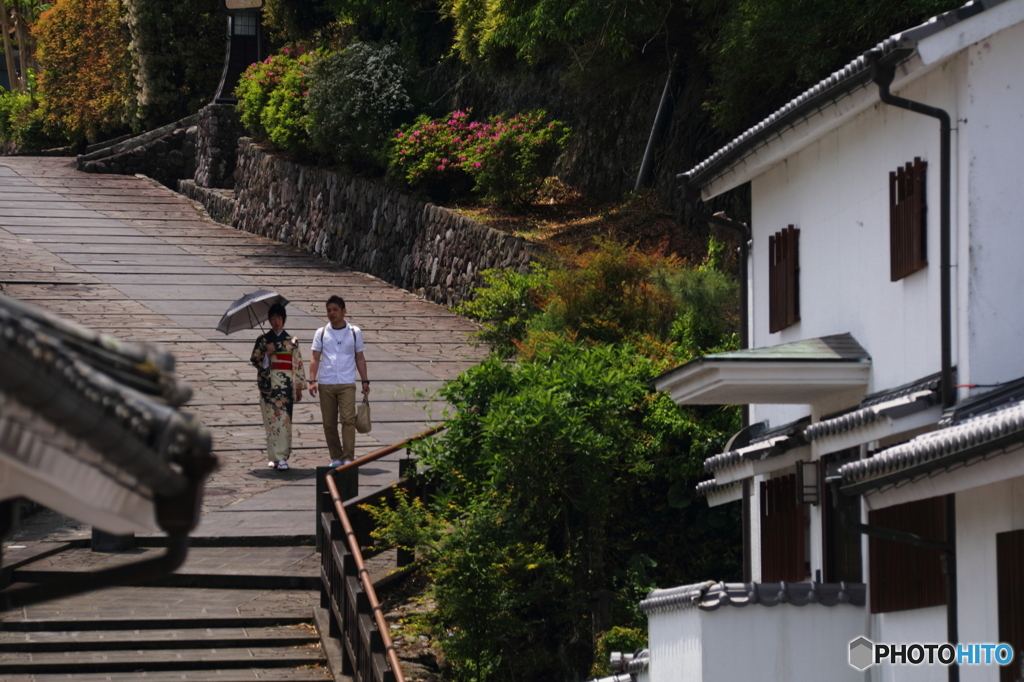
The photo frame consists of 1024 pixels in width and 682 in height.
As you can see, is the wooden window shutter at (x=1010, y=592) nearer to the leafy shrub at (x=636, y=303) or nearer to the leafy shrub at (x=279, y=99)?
the leafy shrub at (x=636, y=303)

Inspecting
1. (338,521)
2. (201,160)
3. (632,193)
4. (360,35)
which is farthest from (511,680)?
(201,160)

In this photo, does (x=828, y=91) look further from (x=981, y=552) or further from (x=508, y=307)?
(x=508, y=307)

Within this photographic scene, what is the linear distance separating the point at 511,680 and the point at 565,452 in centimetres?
203

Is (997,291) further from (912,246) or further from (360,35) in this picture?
(360,35)

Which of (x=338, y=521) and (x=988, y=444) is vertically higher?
(x=988, y=444)

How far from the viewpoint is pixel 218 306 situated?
76.5ft

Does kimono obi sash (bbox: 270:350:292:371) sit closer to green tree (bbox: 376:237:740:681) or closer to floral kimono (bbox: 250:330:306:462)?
floral kimono (bbox: 250:330:306:462)

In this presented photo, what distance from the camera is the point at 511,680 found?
11.6 meters

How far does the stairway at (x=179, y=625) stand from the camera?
10.6 metres

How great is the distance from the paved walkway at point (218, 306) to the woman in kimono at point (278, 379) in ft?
1.40

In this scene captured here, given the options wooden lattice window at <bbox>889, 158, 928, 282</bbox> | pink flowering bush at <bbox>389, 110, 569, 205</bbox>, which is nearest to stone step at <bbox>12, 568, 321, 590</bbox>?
wooden lattice window at <bbox>889, 158, 928, 282</bbox>

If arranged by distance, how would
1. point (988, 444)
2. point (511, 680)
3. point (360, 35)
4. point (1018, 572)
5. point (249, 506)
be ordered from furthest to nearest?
point (360, 35), point (249, 506), point (511, 680), point (1018, 572), point (988, 444)

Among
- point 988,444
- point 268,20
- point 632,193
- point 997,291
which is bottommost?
point 988,444

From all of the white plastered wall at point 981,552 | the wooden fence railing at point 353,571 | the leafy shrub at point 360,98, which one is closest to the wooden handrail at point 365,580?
the wooden fence railing at point 353,571
